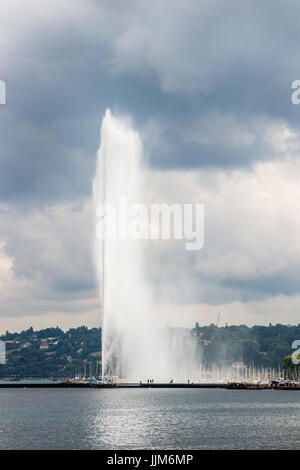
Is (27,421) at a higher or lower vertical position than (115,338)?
lower

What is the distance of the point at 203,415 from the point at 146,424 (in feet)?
54.3

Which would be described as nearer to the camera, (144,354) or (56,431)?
(56,431)

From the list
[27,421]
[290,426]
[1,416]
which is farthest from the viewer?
[1,416]

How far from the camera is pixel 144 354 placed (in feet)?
616

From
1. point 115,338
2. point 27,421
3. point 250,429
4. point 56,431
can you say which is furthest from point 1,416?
point 115,338

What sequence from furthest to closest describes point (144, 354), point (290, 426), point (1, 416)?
point (144, 354)
point (1, 416)
point (290, 426)

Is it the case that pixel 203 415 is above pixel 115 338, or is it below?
below
